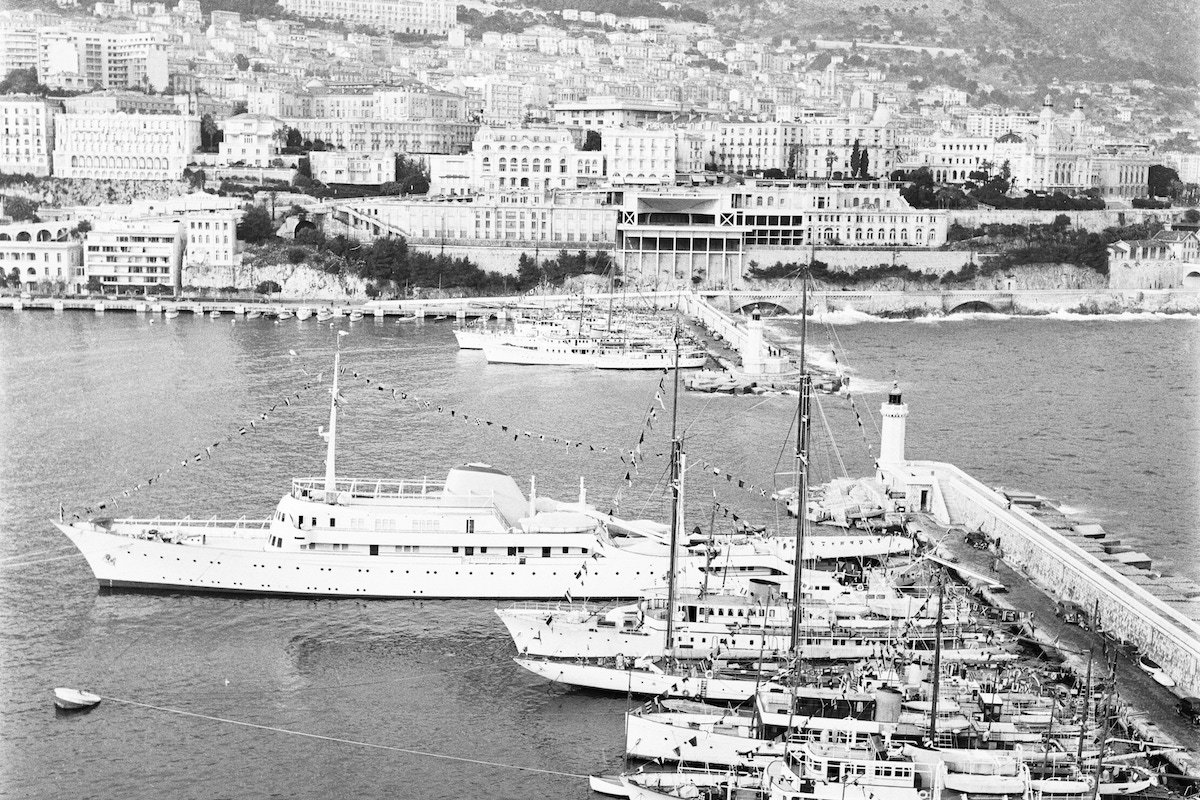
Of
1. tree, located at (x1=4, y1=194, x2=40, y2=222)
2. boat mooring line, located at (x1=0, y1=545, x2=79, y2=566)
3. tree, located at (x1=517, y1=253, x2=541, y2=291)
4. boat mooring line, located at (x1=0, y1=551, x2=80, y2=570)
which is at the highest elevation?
tree, located at (x1=4, y1=194, x2=40, y2=222)

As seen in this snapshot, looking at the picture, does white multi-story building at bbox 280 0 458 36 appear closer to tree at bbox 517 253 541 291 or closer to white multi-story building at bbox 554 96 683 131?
white multi-story building at bbox 554 96 683 131

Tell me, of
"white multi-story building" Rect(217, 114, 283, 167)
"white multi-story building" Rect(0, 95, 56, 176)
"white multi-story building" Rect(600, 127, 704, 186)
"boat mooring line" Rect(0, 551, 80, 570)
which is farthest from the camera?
"white multi-story building" Rect(0, 95, 56, 176)

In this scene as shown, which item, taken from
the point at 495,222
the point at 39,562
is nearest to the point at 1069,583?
the point at 39,562

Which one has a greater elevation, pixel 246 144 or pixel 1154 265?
pixel 246 144

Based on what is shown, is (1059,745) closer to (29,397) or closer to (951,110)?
(29,397)

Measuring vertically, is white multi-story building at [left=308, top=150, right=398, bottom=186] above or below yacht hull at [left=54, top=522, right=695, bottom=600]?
above

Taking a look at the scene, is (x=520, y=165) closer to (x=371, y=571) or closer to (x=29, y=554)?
(x=29, y=554)

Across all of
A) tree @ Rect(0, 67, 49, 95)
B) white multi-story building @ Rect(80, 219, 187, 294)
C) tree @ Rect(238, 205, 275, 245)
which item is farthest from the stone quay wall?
tree @ Rect(0, 67, 49, 95)

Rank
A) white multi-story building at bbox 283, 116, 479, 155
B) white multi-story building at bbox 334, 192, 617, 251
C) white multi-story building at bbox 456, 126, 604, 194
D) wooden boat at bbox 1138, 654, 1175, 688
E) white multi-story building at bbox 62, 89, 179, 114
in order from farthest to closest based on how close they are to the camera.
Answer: white multi-story building at bbox 283, 116, 479, 155, white multi-story building at bbox 62, 89, 179, 114, white multi-story building at bbox 456, 126, 604, 194, white multi-story building at bbox 334, 192, 617, 251, wooden boat at bbox 1138, 654, 1175, 688
